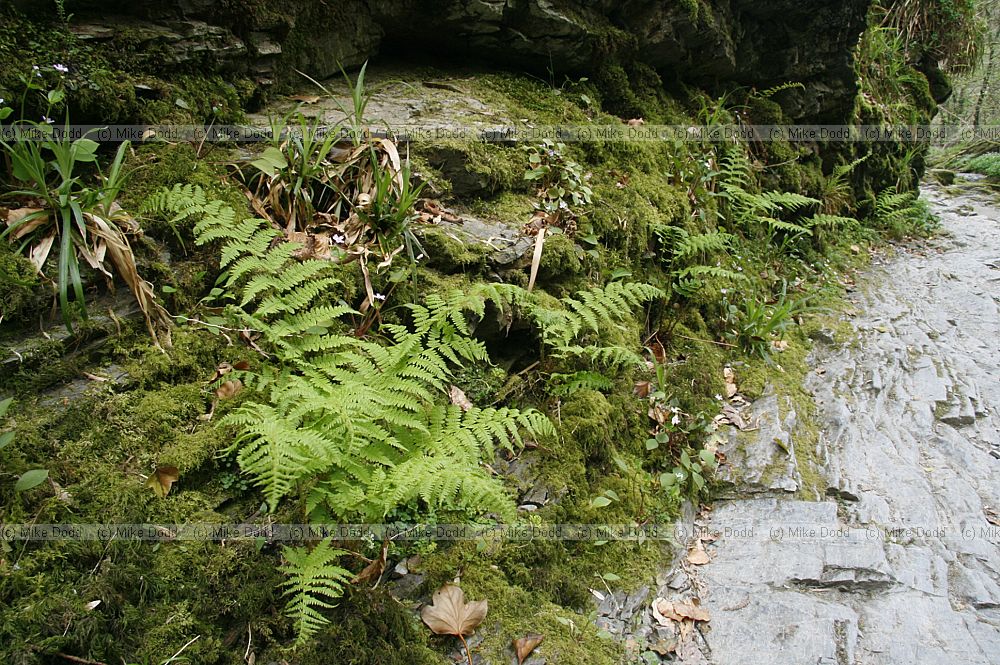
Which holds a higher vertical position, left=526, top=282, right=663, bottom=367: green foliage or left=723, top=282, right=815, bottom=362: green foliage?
left=526, top=282, right=663, bottom=367: green foliage

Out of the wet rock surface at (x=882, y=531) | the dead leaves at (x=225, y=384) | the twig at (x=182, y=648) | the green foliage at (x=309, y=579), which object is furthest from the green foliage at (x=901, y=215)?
the twig at (x=182, y=648)

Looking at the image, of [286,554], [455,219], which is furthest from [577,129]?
[286,554]

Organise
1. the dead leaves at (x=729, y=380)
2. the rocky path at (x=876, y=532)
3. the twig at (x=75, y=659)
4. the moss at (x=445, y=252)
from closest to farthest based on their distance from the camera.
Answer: the twig at (x=75, y=659) < the rocky path at (x=876, y=532) < the moss at (x=445, y=252) < the dead leaves at (x=729, y=380)

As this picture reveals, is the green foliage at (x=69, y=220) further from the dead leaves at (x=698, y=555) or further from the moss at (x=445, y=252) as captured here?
the dead leaves at (x=698, y=555)

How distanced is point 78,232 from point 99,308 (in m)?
0.34

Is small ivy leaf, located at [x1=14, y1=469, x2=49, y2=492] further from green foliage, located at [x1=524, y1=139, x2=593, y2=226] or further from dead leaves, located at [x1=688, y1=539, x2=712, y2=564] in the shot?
green foliage, located at [x1=524, y1=139, x2=593, y2=226]

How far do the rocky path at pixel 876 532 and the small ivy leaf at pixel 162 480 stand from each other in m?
2.24

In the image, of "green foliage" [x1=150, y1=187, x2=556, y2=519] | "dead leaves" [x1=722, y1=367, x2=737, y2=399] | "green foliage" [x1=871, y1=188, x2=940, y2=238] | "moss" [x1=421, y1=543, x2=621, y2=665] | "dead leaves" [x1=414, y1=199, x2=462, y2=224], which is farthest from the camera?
"green foliage" [x1=871, y1=188, x2=940, y2=238]

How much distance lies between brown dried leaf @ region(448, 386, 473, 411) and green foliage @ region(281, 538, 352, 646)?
1.06 meters

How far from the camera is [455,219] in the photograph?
3662 mm

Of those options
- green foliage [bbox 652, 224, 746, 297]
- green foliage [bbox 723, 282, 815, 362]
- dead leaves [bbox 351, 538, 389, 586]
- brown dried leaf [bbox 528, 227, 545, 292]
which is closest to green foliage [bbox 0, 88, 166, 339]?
dead leaves [bbox 351, 538, 389, 586]

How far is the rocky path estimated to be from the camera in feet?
8.80

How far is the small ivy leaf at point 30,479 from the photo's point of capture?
6.32 feet

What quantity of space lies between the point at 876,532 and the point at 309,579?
314cm
